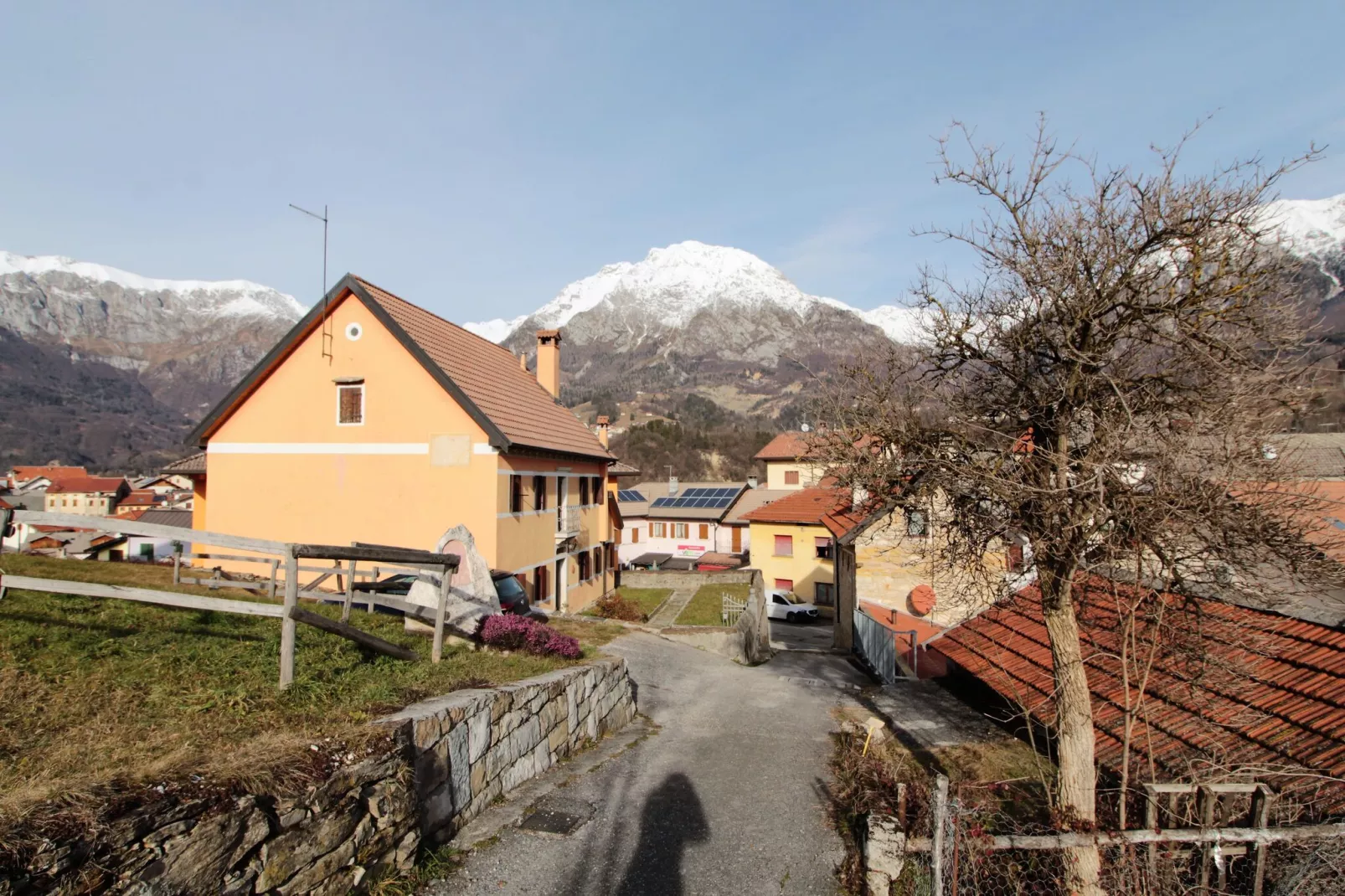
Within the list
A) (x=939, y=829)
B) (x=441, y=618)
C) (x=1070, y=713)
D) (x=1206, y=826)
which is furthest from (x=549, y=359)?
(x=1206, y=826)

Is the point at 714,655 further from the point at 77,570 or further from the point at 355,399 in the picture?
the point at 77,570

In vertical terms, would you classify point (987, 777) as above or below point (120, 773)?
below

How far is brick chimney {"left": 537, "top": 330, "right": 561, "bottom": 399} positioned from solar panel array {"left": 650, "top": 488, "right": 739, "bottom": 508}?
35829mm

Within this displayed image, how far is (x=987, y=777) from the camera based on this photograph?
8961 mm

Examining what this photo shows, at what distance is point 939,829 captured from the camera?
16.7 feet

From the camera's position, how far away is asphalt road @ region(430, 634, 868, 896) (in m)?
6.20

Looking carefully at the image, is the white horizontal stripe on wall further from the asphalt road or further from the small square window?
the asphalt road

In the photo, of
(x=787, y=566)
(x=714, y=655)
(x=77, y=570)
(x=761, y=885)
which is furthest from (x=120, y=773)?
(x=787, y=566)

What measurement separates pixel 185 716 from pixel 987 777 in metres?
8.65

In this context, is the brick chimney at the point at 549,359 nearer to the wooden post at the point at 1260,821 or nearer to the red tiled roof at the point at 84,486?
the wooden post at the point at 1260,821

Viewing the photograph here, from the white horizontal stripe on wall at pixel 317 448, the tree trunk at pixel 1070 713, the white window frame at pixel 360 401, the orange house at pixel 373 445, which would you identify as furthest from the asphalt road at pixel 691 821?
the white window frame at pixel 360 401

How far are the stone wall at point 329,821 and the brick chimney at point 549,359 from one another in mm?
22088

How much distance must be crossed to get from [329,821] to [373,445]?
17.4 meters

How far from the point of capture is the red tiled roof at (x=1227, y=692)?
6445mm
